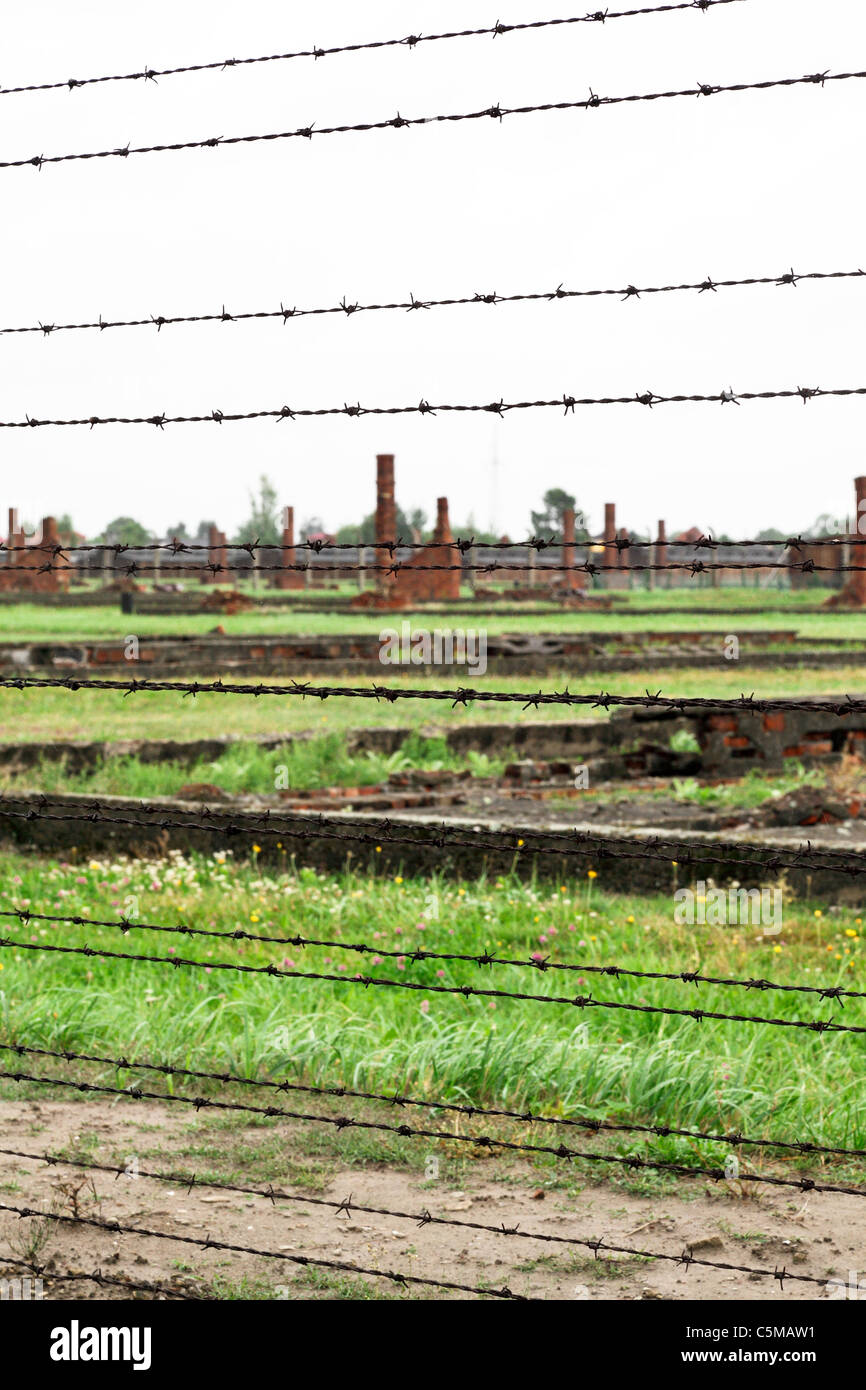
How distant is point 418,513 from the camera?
60.9 m

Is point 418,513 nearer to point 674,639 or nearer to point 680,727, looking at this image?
point 674,639

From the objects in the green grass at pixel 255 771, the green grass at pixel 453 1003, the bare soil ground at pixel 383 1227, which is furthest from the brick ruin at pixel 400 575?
the bare soil ground at pixel 383 1227

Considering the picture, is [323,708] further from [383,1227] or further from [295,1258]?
[295,1258]

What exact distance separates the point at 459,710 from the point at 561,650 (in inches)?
279

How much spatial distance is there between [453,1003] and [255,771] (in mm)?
5287

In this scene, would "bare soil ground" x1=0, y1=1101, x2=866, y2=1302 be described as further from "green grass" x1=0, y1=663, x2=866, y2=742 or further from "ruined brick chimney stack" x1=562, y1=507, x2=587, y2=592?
"ruined brick chimney stack" x1=562, y1=507, x2=587, y2=592

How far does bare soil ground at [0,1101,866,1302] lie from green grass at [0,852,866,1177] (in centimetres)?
26

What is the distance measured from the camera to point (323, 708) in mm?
16578

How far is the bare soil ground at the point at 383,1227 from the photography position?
3.57m

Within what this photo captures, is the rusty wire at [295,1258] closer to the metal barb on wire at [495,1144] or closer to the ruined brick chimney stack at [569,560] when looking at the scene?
the metal barb on wire at [495,1144]

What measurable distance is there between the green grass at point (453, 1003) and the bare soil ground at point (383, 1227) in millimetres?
262

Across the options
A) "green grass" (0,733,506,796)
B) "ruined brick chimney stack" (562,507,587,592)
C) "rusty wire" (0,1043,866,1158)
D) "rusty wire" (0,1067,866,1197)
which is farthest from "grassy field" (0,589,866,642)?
"rusty wire" (0,1067,866,1197)

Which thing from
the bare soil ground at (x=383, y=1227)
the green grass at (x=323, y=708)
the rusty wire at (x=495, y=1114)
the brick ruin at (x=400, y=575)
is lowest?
the bare soil ground at (x=383, y=1227)

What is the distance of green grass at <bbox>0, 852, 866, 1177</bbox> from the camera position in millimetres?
4730
